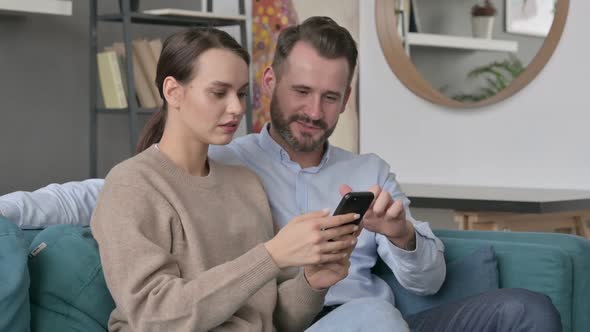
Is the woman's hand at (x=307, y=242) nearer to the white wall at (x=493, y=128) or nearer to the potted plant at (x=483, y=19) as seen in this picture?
the white wall at (x=493, y=128)

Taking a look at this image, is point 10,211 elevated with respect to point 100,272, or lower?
elevated

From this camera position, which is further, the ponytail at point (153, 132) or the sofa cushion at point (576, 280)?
the sofa cushion at point (576, 280)

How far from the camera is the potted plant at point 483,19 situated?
13.1ft

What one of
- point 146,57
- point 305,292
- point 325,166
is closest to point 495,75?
point 146,57

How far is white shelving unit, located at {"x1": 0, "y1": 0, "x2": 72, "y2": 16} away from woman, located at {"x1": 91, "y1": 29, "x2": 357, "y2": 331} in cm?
201

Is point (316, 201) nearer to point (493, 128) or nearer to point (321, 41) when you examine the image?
point (321, 41)

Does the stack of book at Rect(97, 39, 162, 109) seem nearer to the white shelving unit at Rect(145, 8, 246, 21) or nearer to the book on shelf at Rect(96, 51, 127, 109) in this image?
the book on shelf at Rect(96, 51, 127, 109)

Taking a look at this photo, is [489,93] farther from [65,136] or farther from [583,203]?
[65,136]

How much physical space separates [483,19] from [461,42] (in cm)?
15

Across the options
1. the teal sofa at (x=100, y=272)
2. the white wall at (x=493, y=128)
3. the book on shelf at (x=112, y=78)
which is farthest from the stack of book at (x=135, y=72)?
the teal sofa at (x=100, y=272)

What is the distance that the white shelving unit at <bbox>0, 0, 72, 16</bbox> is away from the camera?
12.4 ft

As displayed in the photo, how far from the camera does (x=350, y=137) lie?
181 inches

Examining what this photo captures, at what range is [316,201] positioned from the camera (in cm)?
224

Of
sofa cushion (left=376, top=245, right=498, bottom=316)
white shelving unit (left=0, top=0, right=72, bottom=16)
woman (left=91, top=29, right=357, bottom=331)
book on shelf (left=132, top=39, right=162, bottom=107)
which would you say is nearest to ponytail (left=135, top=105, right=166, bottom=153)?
woman (left=91, top=29, right=357, bottom=331)
